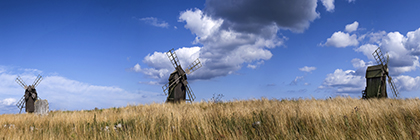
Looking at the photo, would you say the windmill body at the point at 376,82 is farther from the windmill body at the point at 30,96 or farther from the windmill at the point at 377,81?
the windmill body at the point at 30,96

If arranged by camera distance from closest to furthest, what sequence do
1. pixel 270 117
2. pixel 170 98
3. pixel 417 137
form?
pixel 417 137 → pixel 270 117 → pixel 170 98

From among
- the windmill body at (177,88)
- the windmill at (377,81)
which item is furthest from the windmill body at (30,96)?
the windmill at (377,81)

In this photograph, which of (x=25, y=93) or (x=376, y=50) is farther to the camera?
(x=25, y=93)

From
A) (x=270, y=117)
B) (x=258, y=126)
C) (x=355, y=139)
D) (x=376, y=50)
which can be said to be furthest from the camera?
(x=376, y=50)

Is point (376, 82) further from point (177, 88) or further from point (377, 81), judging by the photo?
point (177, 88)

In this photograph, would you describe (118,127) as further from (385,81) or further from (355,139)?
(385,81)

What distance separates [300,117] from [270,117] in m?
0.72

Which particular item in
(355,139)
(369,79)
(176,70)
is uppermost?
(176,70)

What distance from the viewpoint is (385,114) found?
6.36m

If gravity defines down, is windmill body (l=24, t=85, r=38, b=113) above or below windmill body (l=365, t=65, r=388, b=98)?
above

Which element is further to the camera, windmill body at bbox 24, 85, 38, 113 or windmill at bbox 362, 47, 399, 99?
windmill body at bbox 24, 85, 38, 113

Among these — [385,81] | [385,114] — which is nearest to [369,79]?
[385,81]

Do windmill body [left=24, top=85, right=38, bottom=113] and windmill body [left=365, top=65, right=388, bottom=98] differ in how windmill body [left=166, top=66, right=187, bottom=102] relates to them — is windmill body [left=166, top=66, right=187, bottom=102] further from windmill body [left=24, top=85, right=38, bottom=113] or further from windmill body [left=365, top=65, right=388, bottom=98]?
windmill body [left=24, top=85, right=38, bottom=113]

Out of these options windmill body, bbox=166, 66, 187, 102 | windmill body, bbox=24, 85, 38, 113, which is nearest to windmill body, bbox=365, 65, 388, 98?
windmill body, bbox=166, 66, 187, 102
